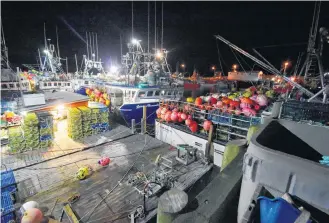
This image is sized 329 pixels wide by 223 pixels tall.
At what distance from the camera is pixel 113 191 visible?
6672 millimetres

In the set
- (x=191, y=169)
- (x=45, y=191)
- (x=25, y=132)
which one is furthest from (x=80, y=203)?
(x=25, y=132)

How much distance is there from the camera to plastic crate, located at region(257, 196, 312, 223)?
2.25 metres

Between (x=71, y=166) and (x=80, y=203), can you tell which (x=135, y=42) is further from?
(x=80, y=203)

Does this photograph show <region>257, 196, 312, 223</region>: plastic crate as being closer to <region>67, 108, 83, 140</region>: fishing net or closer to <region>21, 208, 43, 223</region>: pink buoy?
<region>21, 208, 43, 223</region>: pink buoy

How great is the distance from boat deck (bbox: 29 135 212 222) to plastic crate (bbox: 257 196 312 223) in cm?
414

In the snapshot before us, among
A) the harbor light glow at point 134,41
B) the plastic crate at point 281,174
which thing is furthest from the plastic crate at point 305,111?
the harbor light glow at point 134,41

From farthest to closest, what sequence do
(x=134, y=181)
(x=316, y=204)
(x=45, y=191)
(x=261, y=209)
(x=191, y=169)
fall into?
1. (x=191, y=169)
2. (x=134, y=181)
3. (x=45, y=191)
4. (x=261, y=209)
5. (x=316, y=204)

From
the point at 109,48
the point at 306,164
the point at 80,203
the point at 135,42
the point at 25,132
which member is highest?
the point at 109,48

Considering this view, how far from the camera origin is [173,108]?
1248cm

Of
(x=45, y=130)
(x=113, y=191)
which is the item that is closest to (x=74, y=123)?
(x=45, y=130)

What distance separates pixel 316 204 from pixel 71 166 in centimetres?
895

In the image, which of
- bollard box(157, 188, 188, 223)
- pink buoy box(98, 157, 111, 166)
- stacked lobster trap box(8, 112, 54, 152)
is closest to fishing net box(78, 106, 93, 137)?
stacked lobster trap box(8, 112, 54, 152)

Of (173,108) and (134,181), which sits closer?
(134,181)

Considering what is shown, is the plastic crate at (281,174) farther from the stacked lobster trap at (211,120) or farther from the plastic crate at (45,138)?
the plastic crate at (45,138)
